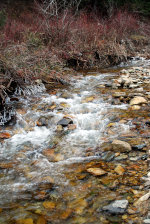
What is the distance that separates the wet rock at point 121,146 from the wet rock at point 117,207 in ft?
2.71

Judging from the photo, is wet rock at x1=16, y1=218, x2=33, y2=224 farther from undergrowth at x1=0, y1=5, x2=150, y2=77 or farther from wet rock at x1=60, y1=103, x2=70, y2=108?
undergrowth at x1=0, y1=5, x2=150, y2=77

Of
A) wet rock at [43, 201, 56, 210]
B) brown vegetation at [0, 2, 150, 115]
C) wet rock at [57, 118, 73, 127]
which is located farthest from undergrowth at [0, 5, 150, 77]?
wet rock at [43, 201, 56, 210]

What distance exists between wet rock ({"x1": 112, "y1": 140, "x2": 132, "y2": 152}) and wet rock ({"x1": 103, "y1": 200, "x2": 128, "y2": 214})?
83 cm

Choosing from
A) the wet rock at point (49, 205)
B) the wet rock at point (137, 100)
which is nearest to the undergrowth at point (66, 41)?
the wet rock at point (137, 100)

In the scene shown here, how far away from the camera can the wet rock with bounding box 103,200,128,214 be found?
156 centimetres

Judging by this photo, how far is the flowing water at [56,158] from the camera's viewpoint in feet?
5.52

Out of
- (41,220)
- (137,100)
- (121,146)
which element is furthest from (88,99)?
(41,220)

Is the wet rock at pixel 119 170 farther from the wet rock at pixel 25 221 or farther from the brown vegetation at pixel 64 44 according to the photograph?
the brown vegetation at pixel 64 44

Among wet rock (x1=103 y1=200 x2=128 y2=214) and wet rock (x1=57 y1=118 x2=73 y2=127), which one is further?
wet rock (x1=57 y1=118 x2=73 y2=127)

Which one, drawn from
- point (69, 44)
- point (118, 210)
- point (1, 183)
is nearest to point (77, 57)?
point (69, 44)

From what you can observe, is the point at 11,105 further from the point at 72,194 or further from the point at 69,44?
the point at 69,44

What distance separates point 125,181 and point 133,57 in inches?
275

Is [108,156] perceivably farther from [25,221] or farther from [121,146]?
[25,221]

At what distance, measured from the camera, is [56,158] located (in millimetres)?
2496
